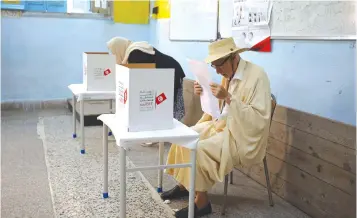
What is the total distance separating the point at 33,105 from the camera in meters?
5.14

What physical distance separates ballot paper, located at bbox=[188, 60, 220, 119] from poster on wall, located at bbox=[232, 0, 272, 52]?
81 centimetres

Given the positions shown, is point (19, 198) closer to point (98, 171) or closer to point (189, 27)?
point (98, 171)

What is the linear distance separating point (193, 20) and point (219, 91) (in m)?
2.10

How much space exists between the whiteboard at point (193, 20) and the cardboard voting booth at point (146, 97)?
1808mm

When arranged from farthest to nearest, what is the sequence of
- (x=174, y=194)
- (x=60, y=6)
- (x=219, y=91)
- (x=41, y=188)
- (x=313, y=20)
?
1. (x=60, y=6)
2. (x=41, y=188)
3. (x=174, y=194)
4. (x=313, y=20)
5. (x=219, y=91)

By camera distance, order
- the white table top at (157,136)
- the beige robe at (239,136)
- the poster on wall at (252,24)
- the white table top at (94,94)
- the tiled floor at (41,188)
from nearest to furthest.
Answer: the white table top at (157,136), the beige robe at (239,136), the tiled floor at (41,188), the poster on wall at (252,24), the white table top at (94,94)

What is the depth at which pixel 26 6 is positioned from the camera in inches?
192

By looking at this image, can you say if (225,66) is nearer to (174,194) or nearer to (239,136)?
(239,136)

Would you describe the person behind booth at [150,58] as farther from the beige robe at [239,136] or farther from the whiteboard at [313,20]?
the beige robe at [239,136]

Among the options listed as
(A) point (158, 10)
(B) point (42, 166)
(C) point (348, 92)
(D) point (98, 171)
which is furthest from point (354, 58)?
(A) point (158, 10)

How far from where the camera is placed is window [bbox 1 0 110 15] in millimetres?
4812

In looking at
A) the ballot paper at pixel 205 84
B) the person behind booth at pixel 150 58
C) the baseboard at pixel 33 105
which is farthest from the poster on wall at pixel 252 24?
the baseboard at pixel 33 105

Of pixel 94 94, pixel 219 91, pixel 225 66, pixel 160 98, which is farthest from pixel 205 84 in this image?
pixel 94 94

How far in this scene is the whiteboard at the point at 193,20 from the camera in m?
3.58
